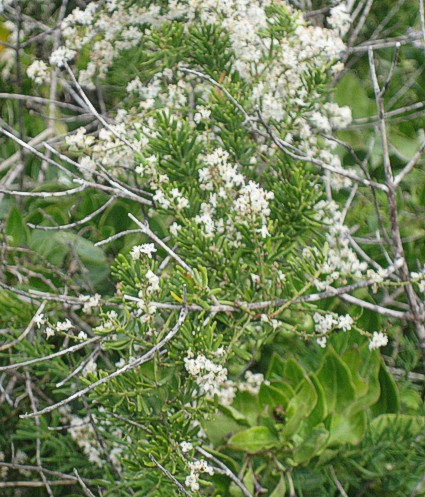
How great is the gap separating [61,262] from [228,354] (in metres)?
0.63

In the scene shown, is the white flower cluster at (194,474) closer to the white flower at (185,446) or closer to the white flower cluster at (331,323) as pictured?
the white flower at (185,446)

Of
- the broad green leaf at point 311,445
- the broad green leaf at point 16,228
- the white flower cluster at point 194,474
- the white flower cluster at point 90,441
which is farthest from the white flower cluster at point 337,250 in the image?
the broad green leaf at point 16,228

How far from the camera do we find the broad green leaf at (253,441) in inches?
48.2

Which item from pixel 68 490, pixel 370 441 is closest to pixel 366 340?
pixel 370 441

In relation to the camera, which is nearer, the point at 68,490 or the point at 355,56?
the point at 68,490

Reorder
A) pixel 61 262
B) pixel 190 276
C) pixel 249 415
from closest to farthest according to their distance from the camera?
pixel 190 276 < pixel 249 415 < pixel 61 262

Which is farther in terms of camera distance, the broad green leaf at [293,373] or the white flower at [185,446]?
the broad green leaf at [293,373]

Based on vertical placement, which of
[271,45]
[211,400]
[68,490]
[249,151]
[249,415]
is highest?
[271,45]

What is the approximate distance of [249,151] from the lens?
1404mm

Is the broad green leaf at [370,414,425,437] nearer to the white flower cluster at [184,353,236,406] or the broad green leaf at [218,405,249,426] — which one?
the broad green leaf at [218,405,249,426]

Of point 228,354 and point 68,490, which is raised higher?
point 228,354

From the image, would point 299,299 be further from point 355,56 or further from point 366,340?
point 355,56

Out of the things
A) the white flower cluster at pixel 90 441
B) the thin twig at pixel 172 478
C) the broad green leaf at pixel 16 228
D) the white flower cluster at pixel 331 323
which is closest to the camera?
the thin twig at pixel 172 478

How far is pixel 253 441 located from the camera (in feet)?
4.04
